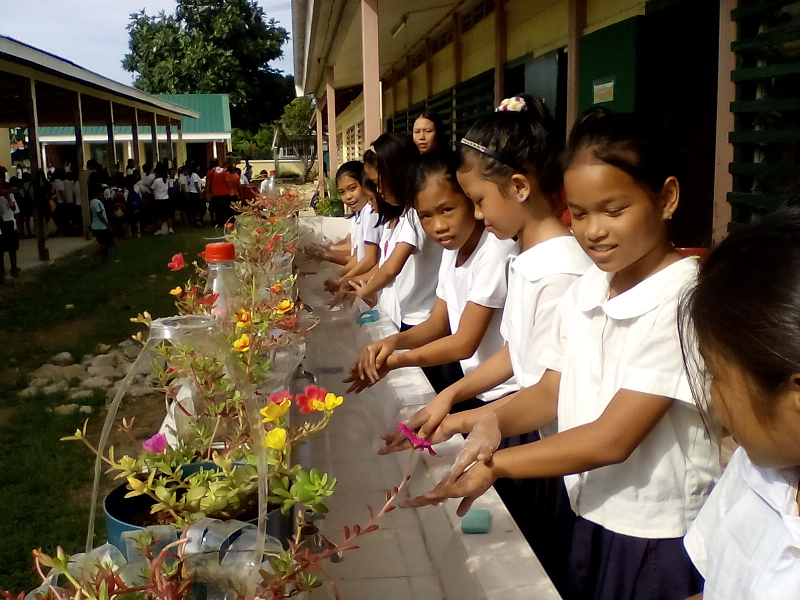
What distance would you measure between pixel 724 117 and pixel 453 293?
1832 mm

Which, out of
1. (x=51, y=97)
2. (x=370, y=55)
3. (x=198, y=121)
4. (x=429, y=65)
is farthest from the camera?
(x=198, y=121)

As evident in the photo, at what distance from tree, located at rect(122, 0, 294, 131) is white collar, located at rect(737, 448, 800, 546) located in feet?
135

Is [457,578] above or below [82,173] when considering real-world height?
below

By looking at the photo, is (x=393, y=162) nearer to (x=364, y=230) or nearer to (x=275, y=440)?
(x=364, y=230)

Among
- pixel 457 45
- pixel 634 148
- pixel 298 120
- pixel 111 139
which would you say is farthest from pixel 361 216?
pixel 298 120

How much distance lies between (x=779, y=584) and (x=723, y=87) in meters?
2.96

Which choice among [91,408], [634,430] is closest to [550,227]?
[634,430]

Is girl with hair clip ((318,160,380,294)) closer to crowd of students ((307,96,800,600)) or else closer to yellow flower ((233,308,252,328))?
crowd of students ((307,96,800,600))

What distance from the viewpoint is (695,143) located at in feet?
16.9

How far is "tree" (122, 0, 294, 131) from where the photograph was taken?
1569 inches

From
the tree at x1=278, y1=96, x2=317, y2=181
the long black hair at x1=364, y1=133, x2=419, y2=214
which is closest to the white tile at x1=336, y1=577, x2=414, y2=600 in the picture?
the long black hair at x1=364, y1=133, x2=419, y2=214

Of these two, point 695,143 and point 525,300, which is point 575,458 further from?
point 695,143

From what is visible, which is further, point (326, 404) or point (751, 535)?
point (326, 404)

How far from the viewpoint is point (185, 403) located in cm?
151
